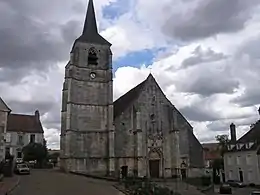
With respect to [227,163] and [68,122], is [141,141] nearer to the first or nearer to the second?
[68,122]

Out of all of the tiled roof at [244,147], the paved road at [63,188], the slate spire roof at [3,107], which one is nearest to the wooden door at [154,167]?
the tiled roof at [244,147]

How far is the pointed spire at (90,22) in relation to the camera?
4487cm

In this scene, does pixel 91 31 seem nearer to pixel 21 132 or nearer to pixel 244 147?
pixel 21 132

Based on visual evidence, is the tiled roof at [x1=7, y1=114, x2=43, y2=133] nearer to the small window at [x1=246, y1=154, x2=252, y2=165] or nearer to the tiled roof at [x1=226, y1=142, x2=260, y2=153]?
the tiled roof at [x1=226, y1=142, x2=260, y2=153]

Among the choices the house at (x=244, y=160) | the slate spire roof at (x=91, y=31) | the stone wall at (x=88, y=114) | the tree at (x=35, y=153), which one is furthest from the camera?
→ the tree at (x=35, y=153)

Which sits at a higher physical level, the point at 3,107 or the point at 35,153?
the point at 3,107

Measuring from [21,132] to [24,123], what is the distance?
246 centimetres

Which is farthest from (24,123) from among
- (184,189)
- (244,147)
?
(184,189)

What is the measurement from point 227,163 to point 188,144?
12.8m

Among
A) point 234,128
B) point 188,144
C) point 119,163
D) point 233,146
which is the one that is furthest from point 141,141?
point 234,128

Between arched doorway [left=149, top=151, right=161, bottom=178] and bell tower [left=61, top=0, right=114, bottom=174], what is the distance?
17.6 feet

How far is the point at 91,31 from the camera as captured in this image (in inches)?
1768

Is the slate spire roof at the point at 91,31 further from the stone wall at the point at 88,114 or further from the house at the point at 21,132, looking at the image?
the house at the point at 21,132

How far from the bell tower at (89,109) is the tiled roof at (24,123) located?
1516 centimetres
